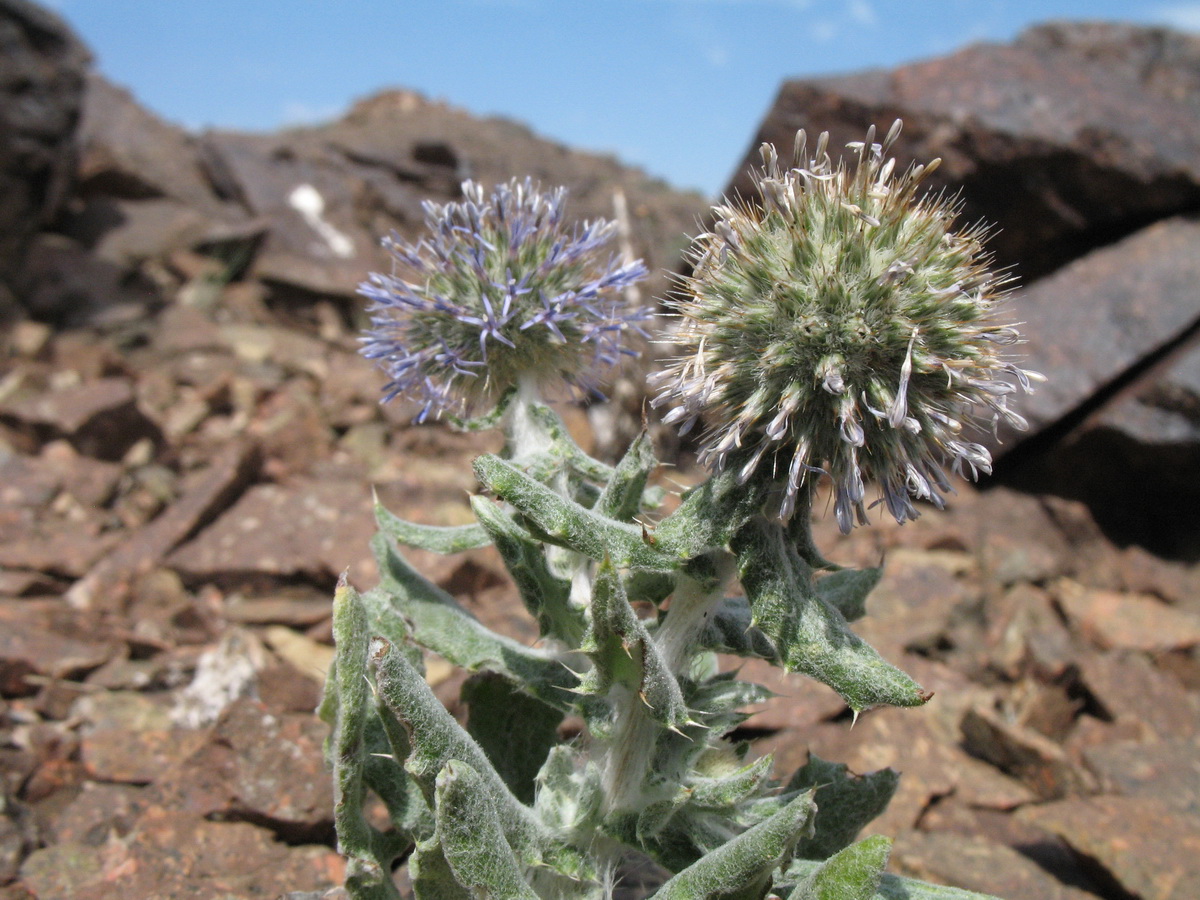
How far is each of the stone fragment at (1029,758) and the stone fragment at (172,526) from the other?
589 cm

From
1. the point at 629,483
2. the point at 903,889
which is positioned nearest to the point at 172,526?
the point at 629,483

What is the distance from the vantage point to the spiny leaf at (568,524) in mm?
2637

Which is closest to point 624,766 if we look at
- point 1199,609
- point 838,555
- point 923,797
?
point 923,797

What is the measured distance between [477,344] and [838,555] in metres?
5.38

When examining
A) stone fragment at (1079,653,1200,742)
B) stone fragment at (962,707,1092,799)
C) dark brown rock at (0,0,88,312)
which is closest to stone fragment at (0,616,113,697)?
stone fragment at (962,707,1092,799)

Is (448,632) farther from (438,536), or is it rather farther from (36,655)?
(36,655)

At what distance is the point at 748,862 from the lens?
2508 mm

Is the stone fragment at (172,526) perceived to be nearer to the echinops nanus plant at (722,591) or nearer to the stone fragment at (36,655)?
the stone fragment at (36,655)

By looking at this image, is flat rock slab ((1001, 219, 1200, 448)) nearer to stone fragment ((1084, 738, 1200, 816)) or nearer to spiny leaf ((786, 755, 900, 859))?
stone fragment ((1084, 738, 1200, 816))

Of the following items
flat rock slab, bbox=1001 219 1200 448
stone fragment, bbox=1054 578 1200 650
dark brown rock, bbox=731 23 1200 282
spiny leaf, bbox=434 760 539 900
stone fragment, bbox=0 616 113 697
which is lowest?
stone fragment, bbox=0 616 113 697

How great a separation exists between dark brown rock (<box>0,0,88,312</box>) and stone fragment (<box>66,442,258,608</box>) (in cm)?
597

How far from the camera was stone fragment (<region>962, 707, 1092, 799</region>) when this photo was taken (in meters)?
5.40

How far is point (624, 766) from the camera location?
118 inches

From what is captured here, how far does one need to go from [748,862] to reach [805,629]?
656mm
